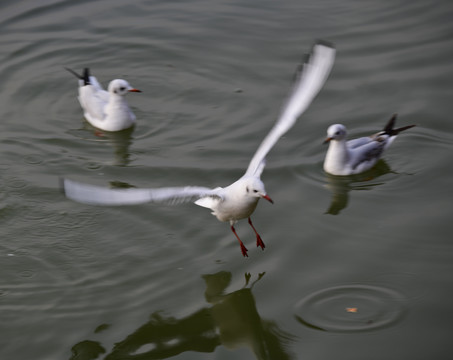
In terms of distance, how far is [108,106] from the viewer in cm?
912

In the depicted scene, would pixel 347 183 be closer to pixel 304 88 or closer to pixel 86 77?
pixel 304 88

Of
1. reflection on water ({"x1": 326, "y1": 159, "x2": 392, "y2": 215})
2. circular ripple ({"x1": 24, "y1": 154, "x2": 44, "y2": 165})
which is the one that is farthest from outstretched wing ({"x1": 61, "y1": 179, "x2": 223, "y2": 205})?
circular ripple ({"x1": 24, "y1": 154, "x2": 44, "y2": 165})

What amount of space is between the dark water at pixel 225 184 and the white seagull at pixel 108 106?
164 mm

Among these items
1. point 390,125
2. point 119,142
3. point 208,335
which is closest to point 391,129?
point 390,125

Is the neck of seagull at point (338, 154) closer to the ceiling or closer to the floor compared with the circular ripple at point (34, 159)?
closer to the floor

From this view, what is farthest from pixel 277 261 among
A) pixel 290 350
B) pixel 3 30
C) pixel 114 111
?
pixel 3 30

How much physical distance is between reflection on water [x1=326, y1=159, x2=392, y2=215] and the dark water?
0.03 metres

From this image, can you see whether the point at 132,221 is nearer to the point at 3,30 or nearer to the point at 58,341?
the point at 58,341

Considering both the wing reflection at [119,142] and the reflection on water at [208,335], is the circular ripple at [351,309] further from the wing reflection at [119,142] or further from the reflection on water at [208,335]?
the wing reflection at [119,142]

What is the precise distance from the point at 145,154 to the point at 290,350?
12.0ft

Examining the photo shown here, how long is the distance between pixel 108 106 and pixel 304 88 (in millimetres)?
3680

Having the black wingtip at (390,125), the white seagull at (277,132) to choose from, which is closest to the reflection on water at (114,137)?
the white seagull at (277,132)

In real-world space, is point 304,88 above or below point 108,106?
below

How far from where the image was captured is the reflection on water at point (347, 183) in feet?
24.2
